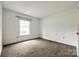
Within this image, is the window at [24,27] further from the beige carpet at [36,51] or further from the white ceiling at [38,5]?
the beige carpet at [36,51]

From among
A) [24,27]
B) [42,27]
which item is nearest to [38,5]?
[24,27]

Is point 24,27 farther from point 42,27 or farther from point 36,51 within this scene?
point 36,51

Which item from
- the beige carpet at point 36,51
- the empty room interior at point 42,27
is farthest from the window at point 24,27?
the beige carpet at point 36,51

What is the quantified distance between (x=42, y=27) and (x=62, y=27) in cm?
211

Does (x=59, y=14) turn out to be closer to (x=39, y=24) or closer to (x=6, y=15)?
(x=39, y=24)

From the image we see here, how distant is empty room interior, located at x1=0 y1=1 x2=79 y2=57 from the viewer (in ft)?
8.95

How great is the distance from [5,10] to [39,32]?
3.40 m

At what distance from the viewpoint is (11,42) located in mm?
3709

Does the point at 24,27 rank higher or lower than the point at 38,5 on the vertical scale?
lower

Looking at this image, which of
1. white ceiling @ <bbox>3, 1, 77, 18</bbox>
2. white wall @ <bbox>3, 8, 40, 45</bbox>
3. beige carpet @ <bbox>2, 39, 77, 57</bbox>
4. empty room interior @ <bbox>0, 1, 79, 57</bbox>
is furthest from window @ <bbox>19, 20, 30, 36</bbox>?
beige carpet @ <bbox>2, 39, 77, 57</bbox>

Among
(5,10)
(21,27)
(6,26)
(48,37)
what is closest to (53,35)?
(48,37)

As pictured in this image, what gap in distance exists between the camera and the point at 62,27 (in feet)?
12.7

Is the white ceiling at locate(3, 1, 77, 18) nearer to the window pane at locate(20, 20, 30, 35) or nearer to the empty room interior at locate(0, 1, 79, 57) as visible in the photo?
the empty room interior at locate(0, 1, 79, 57)

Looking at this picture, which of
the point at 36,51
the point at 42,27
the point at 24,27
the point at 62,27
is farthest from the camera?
the point at 42,27
